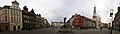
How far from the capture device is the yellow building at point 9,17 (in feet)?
282

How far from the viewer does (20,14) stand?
320ft

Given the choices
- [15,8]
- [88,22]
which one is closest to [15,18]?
[15,8]

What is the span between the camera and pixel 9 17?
8694 centimetres

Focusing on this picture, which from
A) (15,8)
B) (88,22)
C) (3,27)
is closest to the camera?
(3,27)

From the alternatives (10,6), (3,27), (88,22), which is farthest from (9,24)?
(88,22)

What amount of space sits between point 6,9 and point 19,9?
32.3 feet

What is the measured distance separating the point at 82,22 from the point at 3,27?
8938 cm

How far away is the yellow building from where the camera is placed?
86.0 meters

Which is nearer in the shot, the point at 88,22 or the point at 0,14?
the point at 0,14

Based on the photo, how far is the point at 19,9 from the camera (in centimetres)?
9594

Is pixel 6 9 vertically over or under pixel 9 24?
over

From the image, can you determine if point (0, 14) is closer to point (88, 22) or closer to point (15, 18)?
point (15, 18)

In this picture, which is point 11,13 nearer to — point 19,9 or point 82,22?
point 19,9

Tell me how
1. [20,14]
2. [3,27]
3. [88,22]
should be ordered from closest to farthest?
[3,27] → [20,14] → [88,22]
